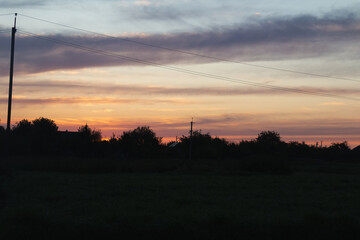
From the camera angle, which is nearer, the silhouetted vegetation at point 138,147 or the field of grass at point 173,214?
the field of grass at point 173,214

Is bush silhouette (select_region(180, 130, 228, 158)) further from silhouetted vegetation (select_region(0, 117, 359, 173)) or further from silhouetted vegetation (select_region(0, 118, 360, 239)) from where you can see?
silhouetted vegetation (select_region(0, 118, 360, 239))

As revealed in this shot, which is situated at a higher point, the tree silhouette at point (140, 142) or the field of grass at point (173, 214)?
the tree silhouette at point (140, 142)

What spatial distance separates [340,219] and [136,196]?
27.0ft

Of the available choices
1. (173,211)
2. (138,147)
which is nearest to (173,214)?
(173,211)

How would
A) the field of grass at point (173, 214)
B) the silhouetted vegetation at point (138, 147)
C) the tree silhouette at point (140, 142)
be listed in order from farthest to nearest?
the tree silhouette at point (140, 142), the silhouetted vegetation at point (138, 147), the field of grass at point (173, 214)

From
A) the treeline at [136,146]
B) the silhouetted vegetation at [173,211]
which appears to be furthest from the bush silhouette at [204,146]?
the silhouetted vegetation at [173,211]

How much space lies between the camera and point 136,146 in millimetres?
84000

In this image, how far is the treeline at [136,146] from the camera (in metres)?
68.6

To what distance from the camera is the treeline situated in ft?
225

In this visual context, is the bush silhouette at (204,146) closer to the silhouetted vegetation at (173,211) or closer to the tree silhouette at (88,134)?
the tree silhouette at (88,134)

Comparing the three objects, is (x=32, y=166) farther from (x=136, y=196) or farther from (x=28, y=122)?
(x=28, y=122)

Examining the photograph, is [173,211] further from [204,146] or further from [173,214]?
[204,146]

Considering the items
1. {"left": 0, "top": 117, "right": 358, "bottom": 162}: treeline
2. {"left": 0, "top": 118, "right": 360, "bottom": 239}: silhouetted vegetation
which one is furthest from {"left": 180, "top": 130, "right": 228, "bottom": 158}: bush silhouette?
{"left": 0, "top": 118, "right": 360, "bottom": 239}: silhouetted vegetation

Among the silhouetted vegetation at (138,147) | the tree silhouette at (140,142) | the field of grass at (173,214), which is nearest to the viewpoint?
the field of grass at (173,214)
